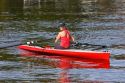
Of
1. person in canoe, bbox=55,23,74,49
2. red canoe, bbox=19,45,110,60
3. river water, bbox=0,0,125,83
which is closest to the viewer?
river water, bbox=0,0,125,83

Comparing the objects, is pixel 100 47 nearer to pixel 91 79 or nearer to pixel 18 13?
pixel 91 79

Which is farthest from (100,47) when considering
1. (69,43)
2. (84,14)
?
(84,14)

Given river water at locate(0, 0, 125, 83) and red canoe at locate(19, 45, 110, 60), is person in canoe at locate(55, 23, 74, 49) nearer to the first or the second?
red canoe at locate(19, 45, 110, 60)

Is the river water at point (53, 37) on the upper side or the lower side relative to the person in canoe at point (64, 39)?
lower

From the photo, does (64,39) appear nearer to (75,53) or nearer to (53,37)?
(75,53)

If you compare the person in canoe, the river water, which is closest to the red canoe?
the river water

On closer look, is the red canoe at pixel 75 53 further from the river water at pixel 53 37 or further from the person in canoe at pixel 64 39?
the person in canoe at pixel 64 39

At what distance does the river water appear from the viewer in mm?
27016

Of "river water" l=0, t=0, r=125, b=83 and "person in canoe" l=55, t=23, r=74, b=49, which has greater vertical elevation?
"person in canoe" l=55, t=23, r=74, b=49

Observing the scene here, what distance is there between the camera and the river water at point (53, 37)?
1064 inches

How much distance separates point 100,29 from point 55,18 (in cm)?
1021

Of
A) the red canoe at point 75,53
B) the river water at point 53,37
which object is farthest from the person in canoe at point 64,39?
the river water at point 53,37

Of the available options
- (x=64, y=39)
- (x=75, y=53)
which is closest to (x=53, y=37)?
(x=64, y=39)

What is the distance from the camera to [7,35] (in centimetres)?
4456
